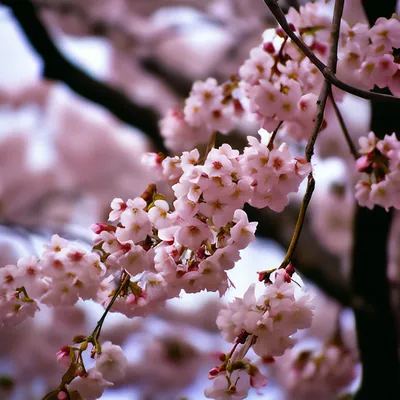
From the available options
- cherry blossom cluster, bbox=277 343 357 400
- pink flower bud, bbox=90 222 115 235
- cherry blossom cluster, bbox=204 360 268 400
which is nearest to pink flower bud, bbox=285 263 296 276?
cherry blossom cluster, bbox=204 360 268 400

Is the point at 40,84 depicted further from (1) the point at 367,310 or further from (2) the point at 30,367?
(1) the point at 367,310

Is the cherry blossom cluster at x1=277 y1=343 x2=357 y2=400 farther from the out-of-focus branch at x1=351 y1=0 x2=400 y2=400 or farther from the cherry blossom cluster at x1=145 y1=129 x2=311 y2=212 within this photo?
the cherry blossom cluster at x1=145 y1=129 x2=311 y2=212

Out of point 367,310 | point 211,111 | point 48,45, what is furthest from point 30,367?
point 211,111

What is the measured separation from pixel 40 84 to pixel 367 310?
3479mm

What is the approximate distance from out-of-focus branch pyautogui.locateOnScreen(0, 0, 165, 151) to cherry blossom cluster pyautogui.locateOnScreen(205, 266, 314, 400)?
1.21m

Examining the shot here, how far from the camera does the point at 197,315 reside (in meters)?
3.55

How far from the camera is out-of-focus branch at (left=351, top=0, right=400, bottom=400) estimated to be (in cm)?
125

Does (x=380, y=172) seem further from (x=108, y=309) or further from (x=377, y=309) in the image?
(x=377, y=309)

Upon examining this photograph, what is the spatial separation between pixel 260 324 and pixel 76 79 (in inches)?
52.3

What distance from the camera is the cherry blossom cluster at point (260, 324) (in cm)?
57

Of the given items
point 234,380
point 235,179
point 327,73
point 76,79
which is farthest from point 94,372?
point 76,79

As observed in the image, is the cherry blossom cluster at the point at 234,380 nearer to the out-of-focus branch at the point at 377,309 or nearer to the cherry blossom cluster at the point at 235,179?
the cherry blossom cluster at the point at 235,179

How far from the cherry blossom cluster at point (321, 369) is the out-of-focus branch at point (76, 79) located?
85 centimetres

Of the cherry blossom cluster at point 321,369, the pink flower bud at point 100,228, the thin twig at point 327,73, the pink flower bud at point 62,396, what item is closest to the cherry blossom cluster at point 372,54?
the thin twig at point 327,73
